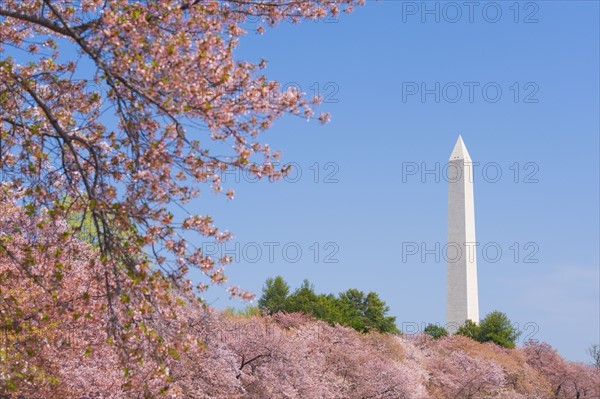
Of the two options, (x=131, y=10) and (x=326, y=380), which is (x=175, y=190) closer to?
(x=131, y=10)

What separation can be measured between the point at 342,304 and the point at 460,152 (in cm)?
1383

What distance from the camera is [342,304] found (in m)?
52.2

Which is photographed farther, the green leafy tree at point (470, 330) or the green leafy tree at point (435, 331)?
the green leafy tree at point (435, 331)

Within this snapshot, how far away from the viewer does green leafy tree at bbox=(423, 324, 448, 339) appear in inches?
2353

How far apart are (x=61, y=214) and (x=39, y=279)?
3.27 ft

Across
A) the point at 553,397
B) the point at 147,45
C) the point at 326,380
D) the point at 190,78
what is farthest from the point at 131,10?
the point at 553,397

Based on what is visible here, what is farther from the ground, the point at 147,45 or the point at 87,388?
the point at 147,45

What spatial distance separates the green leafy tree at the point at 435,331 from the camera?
5976cm

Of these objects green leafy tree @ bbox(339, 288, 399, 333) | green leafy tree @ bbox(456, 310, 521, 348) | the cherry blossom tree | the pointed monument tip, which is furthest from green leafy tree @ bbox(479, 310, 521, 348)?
the cherry blossom tree

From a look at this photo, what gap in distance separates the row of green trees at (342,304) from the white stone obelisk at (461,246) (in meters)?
5.04

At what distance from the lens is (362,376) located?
31.6 m

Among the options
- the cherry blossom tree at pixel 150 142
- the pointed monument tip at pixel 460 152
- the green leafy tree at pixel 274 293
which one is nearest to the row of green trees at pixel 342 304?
the green leafy tree at pixel 274 293

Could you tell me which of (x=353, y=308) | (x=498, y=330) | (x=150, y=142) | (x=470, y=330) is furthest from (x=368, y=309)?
(x=150, y=142)

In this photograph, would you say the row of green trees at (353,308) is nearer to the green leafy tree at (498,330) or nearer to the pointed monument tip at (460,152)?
the green leafy tree at (498,330)
